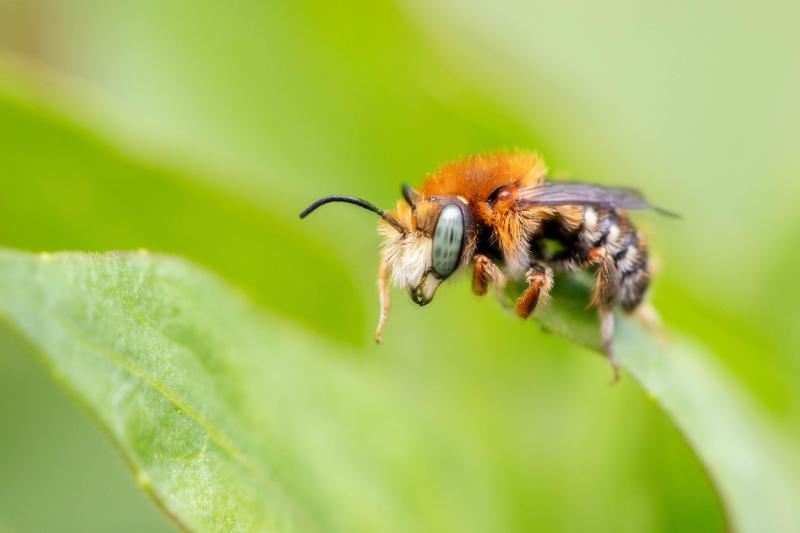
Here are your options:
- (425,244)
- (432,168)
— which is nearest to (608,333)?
(425,244)

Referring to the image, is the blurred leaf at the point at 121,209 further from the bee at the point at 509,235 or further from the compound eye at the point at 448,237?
the compound eye at the point at 448,237

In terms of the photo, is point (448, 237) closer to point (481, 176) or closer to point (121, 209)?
point (481, 176)

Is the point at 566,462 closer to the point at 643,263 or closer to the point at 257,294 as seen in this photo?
the point at 643,263

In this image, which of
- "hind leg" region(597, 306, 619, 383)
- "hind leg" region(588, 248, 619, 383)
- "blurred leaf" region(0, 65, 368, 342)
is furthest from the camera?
"blurred leaf" region(0, 65, 368, 342)

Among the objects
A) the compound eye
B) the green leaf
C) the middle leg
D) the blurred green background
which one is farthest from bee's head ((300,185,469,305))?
the blurred green background

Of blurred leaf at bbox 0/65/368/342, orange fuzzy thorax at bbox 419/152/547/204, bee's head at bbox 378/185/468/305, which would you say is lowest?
blurred leaf at bbox 0/65/368/342

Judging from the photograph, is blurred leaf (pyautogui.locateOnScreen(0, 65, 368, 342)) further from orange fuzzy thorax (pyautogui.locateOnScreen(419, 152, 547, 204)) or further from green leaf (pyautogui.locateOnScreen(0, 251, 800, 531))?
orange fuzzy thorax (pyautogui.locateOnScreen(419, 152, 547, 204))
